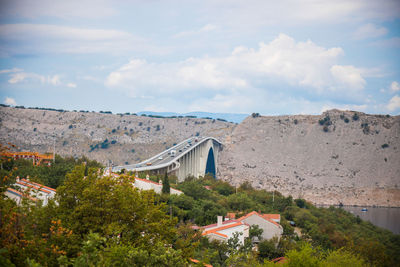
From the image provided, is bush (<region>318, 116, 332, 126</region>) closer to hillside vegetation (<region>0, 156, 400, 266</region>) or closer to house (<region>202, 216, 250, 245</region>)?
house (<region>202, 216, 250, 245</region>)

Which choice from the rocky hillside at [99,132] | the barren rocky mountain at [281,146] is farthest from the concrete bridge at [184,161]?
the rocky hillside at [99,132]

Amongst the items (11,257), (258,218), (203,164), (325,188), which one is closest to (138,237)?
(11,257)

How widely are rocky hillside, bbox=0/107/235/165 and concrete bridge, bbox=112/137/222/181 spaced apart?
23.8 metres

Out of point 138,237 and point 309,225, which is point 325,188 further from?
point 138,237

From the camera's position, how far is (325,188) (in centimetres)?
11462

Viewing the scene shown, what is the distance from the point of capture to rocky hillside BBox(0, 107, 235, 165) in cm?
12706

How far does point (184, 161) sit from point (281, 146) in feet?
171

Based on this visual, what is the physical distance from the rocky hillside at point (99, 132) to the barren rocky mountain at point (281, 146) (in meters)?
0.30

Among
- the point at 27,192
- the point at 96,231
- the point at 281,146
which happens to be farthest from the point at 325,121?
the point at 27,192

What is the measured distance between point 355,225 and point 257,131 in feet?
237

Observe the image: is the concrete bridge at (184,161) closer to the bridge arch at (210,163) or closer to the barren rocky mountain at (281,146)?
the bridge arch at (210,163)

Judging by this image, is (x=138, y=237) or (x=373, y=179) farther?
(x=373, y=179)

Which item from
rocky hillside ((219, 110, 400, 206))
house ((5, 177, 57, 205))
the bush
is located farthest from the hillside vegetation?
the bush

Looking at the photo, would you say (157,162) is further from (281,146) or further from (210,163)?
(281,146)
